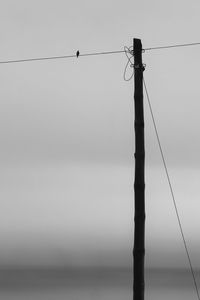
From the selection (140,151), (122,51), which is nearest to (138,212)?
(140,151)

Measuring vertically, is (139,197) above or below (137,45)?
below

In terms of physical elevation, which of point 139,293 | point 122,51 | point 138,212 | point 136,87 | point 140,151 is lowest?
point 139,293

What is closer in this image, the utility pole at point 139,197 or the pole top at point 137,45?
Answer: the utility pole at point 139,197

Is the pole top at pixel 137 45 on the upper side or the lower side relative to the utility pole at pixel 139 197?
upper

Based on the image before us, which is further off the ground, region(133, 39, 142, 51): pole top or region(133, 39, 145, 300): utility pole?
region(133, 39, 142, 51): pole top

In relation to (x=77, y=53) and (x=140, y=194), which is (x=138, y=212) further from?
(x=77, y=53)

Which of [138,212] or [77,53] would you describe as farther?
[77,53]

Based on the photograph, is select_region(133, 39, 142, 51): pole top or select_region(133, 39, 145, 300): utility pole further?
select_region(133, 39, 142, 51): pole top

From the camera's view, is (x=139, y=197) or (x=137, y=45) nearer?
(x=139, y=197)

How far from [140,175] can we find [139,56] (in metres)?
3.24

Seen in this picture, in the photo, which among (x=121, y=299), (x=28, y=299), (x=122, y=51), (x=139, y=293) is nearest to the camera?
(x=139, y=293)

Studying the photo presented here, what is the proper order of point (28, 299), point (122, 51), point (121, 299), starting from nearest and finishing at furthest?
point (122, 51), point (28, 299), point (121, 299)

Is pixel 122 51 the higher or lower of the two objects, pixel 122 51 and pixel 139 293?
the higher

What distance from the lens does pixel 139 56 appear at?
19.1 metres
